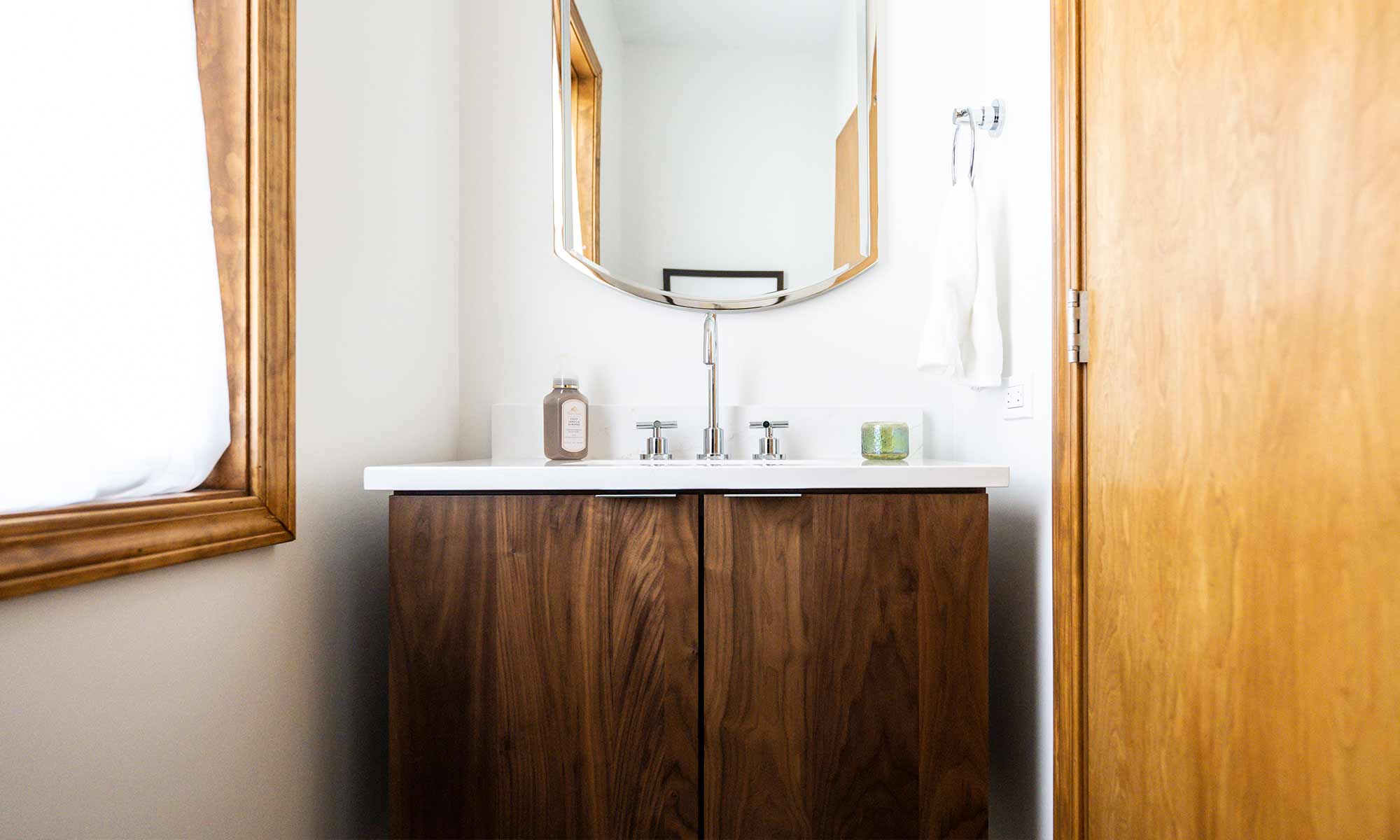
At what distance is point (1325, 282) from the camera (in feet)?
2.11

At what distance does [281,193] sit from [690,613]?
0.84m

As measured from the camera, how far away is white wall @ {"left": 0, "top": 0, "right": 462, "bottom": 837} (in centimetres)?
74

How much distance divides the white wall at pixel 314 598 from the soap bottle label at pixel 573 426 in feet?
0.95

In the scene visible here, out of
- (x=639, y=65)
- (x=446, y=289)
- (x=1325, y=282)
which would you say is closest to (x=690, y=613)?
(x=1325, y=282)

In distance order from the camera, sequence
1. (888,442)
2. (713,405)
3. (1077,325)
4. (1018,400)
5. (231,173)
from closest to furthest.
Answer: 1. (231,173)
2. (1077,325)
3. (1018,400)
4. (888,442)
5. (713,405)

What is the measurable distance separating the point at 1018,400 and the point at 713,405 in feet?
1.94

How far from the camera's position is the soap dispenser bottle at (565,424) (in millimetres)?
1424

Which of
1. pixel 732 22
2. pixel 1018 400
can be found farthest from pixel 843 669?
pixel 732 22

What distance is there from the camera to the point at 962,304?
137 cm

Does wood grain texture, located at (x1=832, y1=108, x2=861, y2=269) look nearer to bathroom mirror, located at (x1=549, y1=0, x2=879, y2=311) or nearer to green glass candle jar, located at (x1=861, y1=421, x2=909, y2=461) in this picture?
bathroom mirror, located at (x1=549, y1=0, x2=879, y2=311)

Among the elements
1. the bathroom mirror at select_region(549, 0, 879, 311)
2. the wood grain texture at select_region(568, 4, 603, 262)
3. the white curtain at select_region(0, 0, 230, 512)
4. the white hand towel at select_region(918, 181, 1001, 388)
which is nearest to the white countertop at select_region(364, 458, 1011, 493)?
the white curtain at select_region(0, 0, 230, 512)

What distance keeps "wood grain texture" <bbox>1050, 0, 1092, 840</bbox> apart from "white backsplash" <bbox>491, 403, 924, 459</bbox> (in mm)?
500

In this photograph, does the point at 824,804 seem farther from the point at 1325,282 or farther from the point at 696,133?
the point at 696,133

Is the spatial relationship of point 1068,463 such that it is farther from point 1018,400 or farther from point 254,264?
point 254,264
